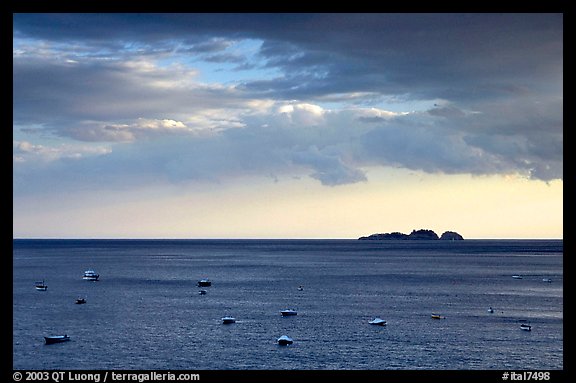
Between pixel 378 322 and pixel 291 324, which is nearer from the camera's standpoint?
pixel 378 322

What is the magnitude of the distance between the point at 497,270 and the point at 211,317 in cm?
12305

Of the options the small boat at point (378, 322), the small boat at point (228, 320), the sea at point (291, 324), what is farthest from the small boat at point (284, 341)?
the small boat at point (378, 322)

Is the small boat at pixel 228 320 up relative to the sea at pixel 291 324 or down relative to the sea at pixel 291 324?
up

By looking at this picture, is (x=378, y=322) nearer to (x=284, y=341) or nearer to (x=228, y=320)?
(x=284, y=341)

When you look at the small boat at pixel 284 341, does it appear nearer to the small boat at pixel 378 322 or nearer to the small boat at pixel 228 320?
the small boat at pixel 228 320
